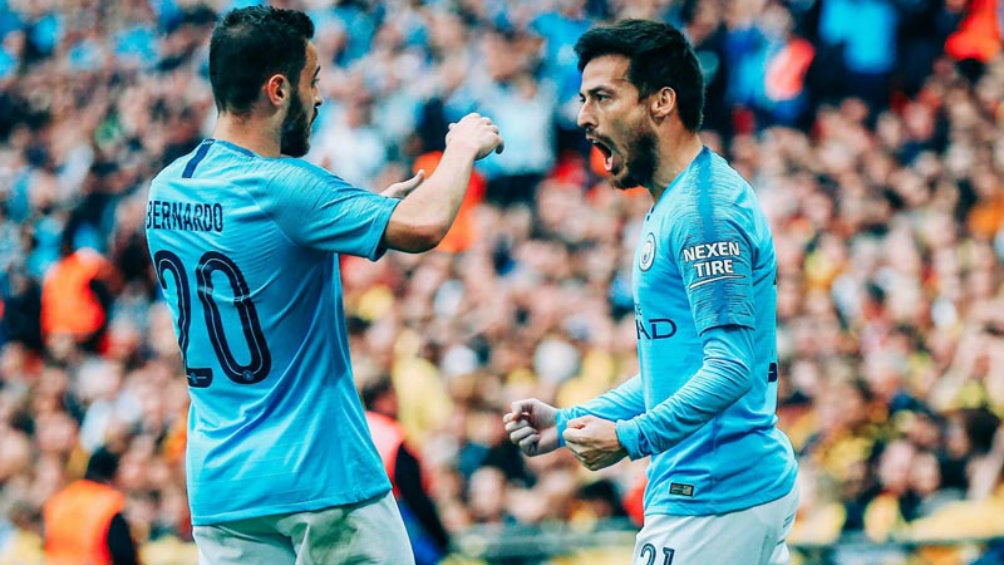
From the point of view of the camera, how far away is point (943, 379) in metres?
7.60

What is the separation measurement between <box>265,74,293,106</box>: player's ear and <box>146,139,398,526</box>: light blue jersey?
0.55ft

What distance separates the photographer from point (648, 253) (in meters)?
3.96

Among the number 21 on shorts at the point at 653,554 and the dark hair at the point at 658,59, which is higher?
the dark hair at the point at 658,59

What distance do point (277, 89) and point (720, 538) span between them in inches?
67.4

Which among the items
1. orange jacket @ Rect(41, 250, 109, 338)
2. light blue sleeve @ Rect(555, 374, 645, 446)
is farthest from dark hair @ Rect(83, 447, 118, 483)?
light blue sleeve @ Rect(555, 374, 645, 446)

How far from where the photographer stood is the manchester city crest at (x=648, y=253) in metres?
3.94

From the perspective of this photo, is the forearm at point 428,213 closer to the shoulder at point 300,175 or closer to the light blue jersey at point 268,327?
the light blue jersey at point 268,327

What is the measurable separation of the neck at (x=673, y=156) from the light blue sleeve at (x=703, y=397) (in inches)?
22.9

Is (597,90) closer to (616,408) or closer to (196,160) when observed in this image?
(616,408)

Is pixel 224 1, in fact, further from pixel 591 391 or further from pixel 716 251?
pixel 716 251

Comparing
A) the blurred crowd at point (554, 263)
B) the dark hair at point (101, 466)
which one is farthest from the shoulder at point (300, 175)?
the dark hair at point (101, 466)

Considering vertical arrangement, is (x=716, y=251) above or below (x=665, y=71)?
below

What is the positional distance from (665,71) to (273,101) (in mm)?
1125

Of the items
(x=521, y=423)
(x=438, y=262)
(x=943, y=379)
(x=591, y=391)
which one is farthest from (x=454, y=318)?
(x=521, y=423)
